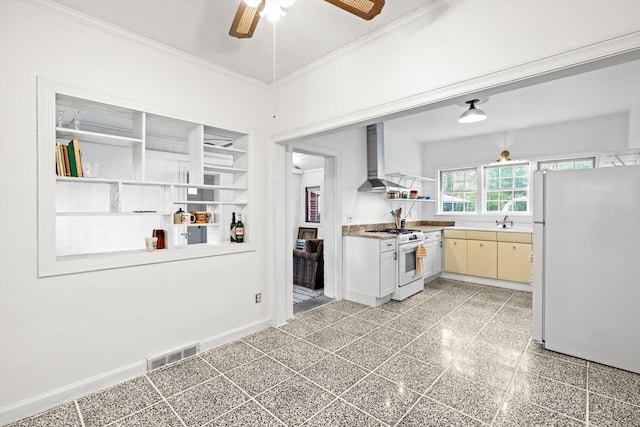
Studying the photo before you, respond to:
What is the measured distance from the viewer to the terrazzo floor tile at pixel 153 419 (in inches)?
73.3

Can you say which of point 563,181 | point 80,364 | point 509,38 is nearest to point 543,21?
point 509,38

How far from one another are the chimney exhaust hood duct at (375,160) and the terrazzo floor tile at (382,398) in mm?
3013

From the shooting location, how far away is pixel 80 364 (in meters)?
2.18

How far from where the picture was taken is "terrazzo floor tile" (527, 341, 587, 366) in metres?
2.62

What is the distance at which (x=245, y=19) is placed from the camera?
162cm

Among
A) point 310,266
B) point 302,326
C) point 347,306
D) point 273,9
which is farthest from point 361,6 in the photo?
point 310,266

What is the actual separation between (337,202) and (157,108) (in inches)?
103

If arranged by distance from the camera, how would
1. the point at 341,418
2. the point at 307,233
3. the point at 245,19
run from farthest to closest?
the point at 307,233, the point at 341,418, the point at 245,19

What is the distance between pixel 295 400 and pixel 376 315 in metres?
1.86

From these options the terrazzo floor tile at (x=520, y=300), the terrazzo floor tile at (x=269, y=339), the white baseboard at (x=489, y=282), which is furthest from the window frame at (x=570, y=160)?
the terrazzo floor tile at (x=269, y=339)

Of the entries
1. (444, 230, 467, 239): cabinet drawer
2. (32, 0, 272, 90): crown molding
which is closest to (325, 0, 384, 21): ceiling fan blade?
(32, 0, 272, 90): crown molding

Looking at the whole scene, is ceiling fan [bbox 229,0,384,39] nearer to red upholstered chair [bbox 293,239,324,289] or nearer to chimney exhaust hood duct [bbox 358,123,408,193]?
chimney exhaust hood duct [bbox 358,123,408,193]

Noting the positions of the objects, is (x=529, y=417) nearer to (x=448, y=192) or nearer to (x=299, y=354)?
(x=299, y=354)

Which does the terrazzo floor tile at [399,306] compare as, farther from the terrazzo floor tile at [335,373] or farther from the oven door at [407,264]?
the terrazzo floor tile at [335,373]
